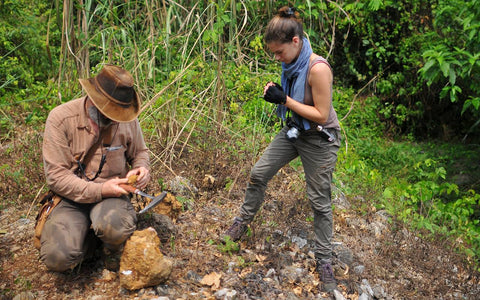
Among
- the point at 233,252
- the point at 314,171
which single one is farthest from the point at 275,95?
the point at 233,252

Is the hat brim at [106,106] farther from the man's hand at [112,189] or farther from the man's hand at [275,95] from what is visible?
the man's hand at [275,95]

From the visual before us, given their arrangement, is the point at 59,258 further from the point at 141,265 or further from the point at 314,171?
the point at 314,171

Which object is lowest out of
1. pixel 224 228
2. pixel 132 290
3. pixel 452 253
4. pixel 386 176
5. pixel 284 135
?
pixel 386 176

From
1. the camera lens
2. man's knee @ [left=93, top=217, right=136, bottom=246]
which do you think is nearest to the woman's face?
the camera lens

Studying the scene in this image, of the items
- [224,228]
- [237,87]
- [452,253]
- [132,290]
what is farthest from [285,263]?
[237,87]

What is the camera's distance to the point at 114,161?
10.1 ft

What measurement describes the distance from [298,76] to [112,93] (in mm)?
1218

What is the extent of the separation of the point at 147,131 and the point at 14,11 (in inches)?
132

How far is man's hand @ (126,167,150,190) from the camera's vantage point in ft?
10.1

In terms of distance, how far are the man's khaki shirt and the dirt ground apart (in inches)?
21.9

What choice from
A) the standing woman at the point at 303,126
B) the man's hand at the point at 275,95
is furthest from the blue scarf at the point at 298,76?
the man's hand at the point at 275,95

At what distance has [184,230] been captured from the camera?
12.0 ft

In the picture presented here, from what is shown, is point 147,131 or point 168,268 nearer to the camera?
point 168,268

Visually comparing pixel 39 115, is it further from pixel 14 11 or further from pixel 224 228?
pixel 224 228
